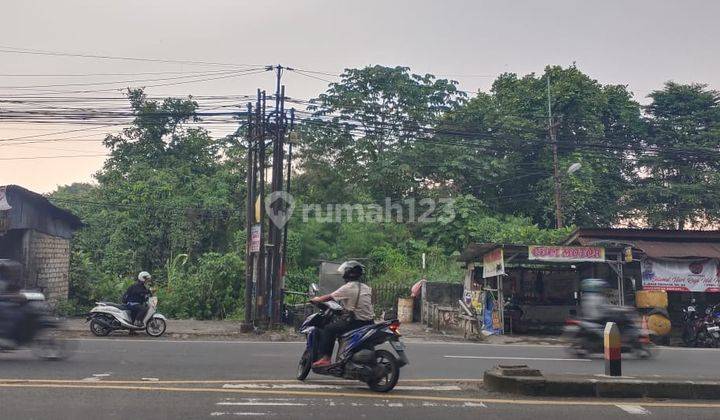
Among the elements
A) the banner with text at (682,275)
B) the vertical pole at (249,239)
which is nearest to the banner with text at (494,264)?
the banner with text at (682,275)

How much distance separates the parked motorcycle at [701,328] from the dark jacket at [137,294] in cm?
1408

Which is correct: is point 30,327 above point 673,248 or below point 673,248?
below

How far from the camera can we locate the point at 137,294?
16.9 metres

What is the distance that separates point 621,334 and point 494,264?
797cm

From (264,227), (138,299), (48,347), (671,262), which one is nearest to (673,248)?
(671,262)

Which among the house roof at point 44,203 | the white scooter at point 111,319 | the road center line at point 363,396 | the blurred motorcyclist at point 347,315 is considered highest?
the house roof at point 44,203

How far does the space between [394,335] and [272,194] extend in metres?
11.3

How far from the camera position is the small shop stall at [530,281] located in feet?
64.7

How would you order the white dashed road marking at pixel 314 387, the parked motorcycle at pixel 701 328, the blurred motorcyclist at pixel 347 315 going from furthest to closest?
1. the parked motorcycle at pixel 701 328
2. the blurred motorcyclist at pixel 347 315
3. the white dashed road marking at pixel 314 387

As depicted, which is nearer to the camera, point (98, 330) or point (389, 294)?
point (98, 330)

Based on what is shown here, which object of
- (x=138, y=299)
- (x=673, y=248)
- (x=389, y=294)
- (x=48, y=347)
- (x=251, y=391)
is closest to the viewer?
(x=251, y=391)

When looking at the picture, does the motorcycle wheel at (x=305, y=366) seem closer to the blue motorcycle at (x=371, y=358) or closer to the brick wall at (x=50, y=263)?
the blue motorcycle at (x=371, y=358)

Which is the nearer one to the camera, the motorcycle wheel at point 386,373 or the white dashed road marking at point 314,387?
the motorcycle wheel at point 386,373

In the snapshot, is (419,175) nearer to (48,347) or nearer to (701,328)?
(701,328)
